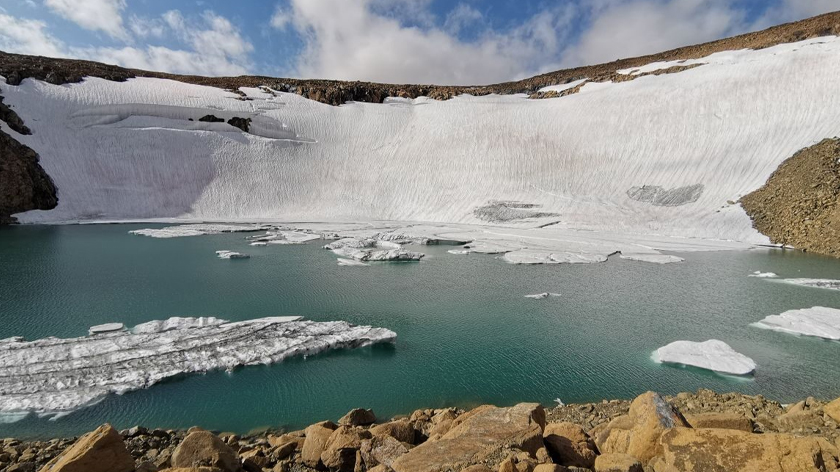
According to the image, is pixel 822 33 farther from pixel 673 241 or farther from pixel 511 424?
pixel 511 424

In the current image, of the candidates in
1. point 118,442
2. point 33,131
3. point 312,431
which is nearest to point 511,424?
point 312,431

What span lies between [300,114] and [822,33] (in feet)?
145

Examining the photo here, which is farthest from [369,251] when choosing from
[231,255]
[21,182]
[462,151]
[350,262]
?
[21,182]

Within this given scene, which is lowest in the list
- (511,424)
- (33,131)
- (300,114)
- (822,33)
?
(511,424)

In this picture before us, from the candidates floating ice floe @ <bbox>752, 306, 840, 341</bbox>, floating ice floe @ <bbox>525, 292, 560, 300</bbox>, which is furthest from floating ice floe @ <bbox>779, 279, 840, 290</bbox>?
floating ice floe @ <bbox>525, 292, 560, 300</bbox>

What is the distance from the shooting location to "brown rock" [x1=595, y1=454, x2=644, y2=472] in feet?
9.75

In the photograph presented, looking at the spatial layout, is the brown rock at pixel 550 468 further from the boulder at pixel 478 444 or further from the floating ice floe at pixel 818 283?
the floating ice floe at pixel 818 283

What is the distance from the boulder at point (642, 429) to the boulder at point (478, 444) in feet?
2.17

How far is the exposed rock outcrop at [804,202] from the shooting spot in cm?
1905

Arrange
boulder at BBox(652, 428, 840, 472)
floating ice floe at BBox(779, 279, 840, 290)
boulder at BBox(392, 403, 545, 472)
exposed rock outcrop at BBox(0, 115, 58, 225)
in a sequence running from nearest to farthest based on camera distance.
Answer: boulder at BBox(652, 428, 840, 472) < boulder at BBox(392, 403, 545, 472) < floating ice floe at BBox(779, 279, 840, 290) < exposed rock outcrop at BBox(0, 115, 58, 225)

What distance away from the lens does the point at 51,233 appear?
22125mm

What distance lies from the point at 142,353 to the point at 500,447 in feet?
22.0

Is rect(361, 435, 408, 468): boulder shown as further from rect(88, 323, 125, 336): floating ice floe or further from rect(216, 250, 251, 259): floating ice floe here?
rect(216, 250, 251, 259): floating ice floe

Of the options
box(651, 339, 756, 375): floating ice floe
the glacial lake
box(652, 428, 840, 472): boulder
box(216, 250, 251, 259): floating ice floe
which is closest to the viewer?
box(652, 428, 840, 472): boulder
